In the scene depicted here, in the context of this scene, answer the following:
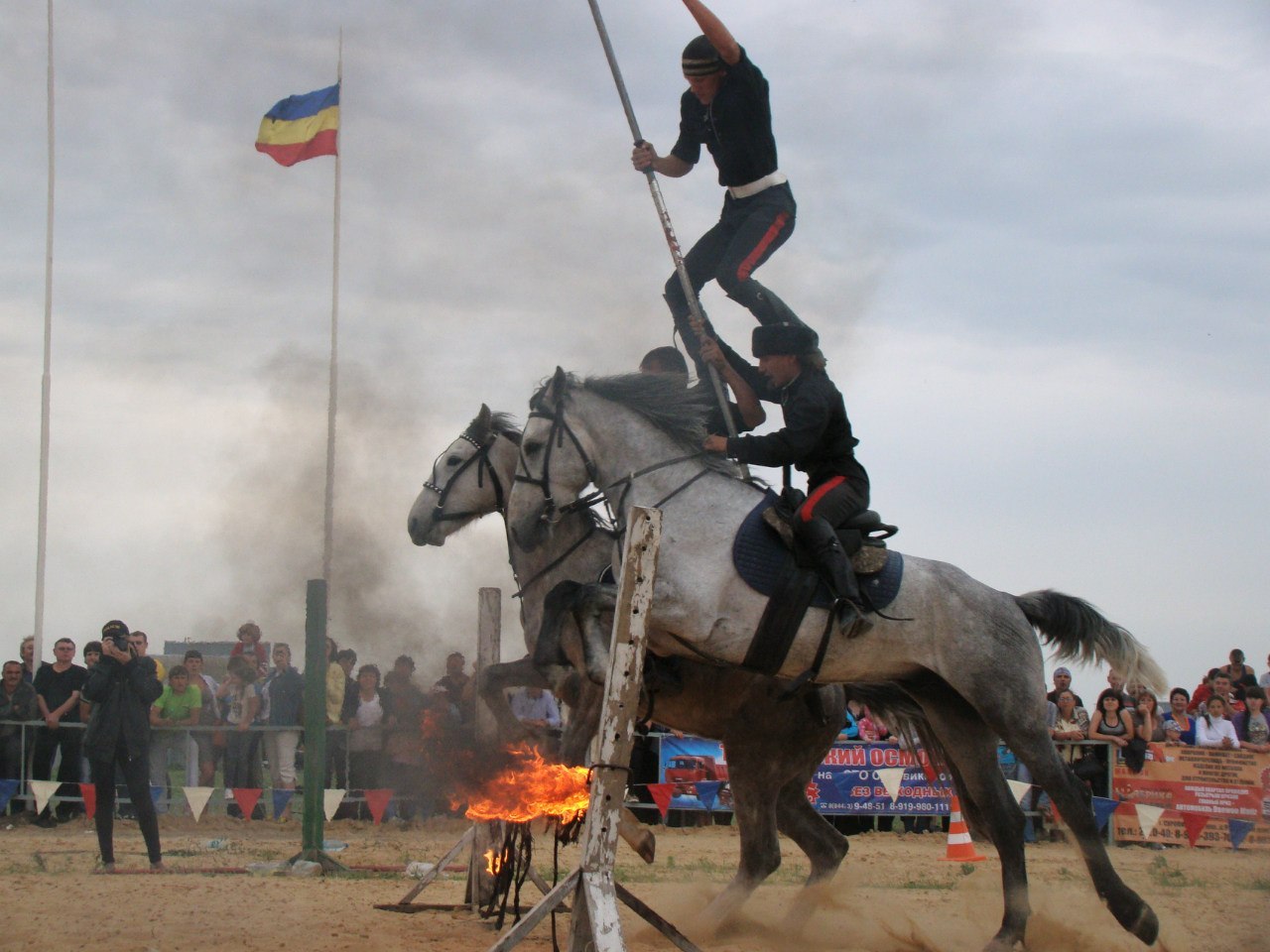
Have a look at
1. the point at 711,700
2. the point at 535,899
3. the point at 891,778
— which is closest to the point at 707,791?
the point at 891,778

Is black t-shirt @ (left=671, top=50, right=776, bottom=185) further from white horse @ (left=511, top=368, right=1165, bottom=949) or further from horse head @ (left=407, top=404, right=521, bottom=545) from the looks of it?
horse head @ (left=407, top=404, right=521, bottom=545)

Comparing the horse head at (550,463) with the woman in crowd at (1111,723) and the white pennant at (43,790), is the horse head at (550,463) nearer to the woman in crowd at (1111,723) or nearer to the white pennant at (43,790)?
the white pennant at (43,790)

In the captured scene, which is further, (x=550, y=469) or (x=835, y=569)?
(x=550, y=469)

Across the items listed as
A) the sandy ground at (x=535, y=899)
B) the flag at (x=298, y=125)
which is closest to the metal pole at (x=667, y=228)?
the sandy ground at (x=535, y=899)

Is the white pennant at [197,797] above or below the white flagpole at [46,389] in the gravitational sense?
below

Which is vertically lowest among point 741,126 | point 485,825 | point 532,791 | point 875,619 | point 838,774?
point 838,774

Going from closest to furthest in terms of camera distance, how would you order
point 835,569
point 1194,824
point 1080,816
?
point 835,569
point 1080,816
point 1194,824

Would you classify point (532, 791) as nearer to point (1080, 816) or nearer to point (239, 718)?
point (1080, 816)

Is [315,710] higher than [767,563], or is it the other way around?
[767,563]

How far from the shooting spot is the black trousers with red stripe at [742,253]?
7.73 m

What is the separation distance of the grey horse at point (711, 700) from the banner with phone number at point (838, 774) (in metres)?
6.04

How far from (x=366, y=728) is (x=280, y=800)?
107 centimetres

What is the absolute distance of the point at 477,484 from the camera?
27.2 feet

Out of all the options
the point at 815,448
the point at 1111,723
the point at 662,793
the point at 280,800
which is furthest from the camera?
the point at 1111,723
